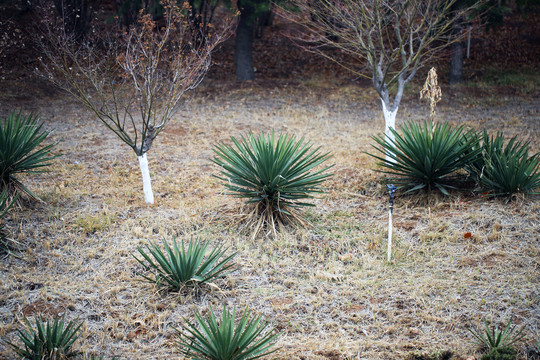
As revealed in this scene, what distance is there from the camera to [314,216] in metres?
7.43

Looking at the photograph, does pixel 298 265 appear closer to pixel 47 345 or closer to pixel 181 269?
pixel 181 269

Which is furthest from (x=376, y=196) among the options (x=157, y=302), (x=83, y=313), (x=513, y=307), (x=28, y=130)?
(x=28, y=130)

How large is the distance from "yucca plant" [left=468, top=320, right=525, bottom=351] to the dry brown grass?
0.36 feet

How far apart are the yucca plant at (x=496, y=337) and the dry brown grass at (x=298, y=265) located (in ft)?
0.36

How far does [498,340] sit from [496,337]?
0.29 meters

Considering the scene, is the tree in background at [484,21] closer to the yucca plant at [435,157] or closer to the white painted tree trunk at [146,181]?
the yucca plant at [435,157]

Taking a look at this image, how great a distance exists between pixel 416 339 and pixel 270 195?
2926mm

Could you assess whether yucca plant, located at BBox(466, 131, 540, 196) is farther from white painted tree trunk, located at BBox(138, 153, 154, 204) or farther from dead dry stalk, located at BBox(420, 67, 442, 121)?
white painted tree trunk, located at BBox(138, 153, 154, 204)

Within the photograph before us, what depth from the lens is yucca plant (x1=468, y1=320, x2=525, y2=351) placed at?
4441 millimetres

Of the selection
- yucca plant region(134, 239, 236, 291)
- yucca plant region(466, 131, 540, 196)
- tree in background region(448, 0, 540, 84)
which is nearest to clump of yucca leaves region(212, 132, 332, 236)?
yucca plant region(134, 239, 236, 291)

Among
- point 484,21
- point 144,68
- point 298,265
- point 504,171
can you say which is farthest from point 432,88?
point 484,21

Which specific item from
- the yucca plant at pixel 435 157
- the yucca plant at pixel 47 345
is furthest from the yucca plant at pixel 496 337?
the yucca plant at pixel 47 345

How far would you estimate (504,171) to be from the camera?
715cm

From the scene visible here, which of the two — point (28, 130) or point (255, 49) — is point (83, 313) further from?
point (255, 49)
